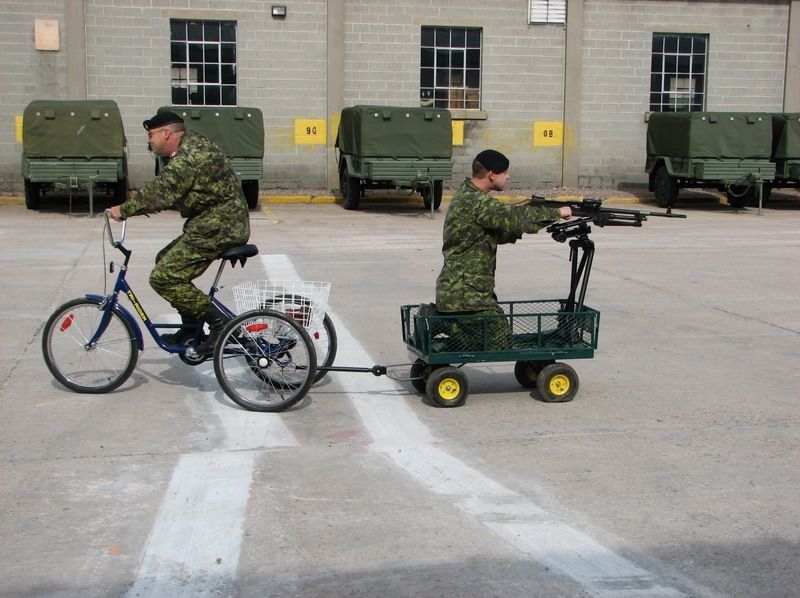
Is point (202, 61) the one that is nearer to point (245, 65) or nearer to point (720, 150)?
point (245, 65)

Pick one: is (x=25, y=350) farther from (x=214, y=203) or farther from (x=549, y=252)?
(x=549, y=252)

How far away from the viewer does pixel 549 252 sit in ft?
50.2

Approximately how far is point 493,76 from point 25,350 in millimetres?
17883

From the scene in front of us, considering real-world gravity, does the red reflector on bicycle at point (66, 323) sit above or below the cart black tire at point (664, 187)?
below

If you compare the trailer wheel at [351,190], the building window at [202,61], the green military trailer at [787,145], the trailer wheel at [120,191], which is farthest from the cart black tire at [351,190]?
the green military trailer at [787,145]

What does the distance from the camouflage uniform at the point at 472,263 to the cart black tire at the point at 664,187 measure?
16.2 m

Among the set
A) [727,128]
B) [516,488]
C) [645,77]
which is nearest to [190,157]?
[516,488]

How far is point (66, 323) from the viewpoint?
7430 millimetres

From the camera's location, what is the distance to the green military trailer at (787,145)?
73.5 feet

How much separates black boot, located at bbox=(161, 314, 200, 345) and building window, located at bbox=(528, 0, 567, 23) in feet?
63.4

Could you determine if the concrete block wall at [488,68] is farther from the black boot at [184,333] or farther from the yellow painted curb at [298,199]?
the black boot at [184,333]

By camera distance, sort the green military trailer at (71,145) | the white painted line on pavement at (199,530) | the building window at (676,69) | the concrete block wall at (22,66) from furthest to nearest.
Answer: the building window at (676,69)
the concrete block wall at (22,66)
the green military trailer at (71,145)
the white painted line on pavement at (199,530)

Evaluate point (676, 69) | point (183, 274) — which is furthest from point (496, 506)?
point (676, 69)

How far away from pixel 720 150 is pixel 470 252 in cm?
1618
